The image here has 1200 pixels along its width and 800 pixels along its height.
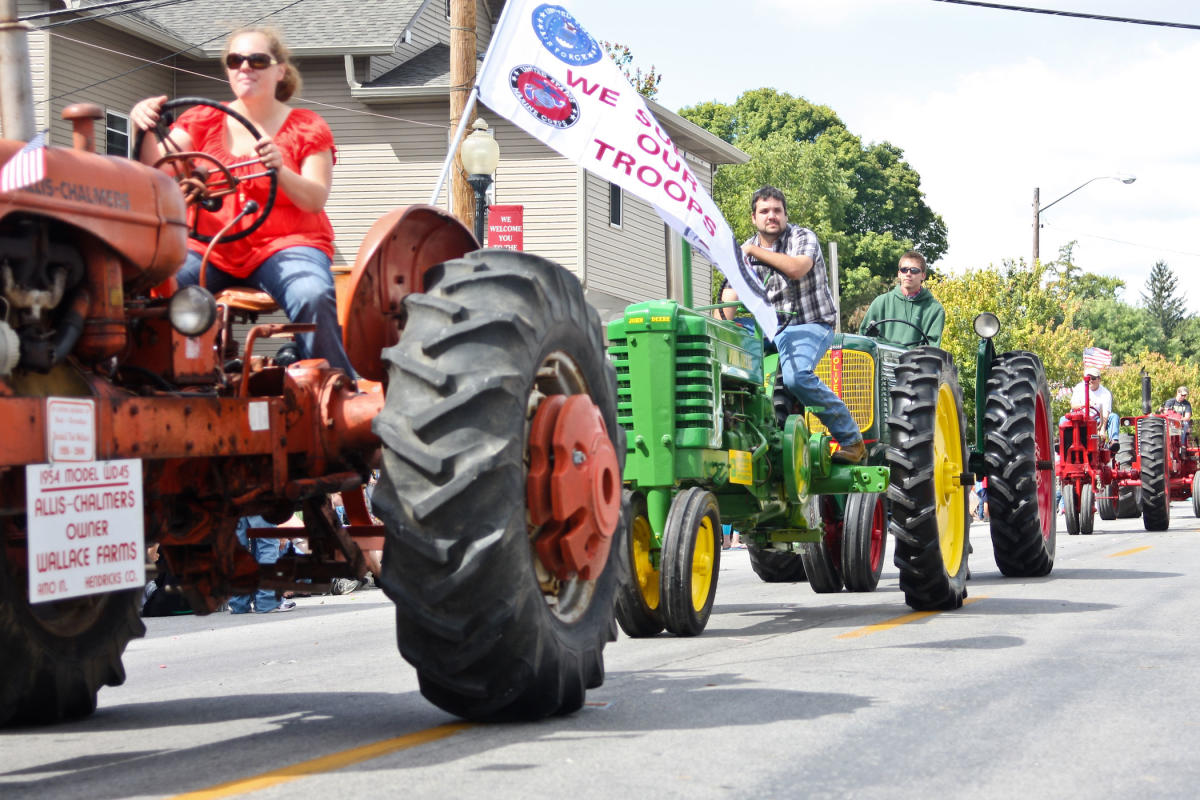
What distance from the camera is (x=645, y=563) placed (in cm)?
870

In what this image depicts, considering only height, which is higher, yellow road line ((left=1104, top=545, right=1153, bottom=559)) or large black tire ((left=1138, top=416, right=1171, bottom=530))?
large black tire ((left=1138, top=416, right=1171, bottom=530))

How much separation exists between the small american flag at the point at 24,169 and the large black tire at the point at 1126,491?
22.4 metres

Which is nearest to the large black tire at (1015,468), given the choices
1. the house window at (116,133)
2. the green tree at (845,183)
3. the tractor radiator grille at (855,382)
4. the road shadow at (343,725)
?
the tractor radiator grille at (855,382)

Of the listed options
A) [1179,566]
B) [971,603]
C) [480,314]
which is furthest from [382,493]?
[1179,566]

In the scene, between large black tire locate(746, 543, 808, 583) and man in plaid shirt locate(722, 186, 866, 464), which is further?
large black tire locate(746, 543, 808, 583)

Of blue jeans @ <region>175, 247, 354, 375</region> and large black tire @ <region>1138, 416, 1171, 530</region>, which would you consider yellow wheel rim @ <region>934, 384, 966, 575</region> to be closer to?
blue jeans @ <region>175, 247, 354, 375</region>

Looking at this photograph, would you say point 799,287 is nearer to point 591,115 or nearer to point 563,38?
point 591,115

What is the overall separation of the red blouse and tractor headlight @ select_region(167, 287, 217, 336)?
900mm

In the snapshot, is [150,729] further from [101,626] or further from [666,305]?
[666,305]

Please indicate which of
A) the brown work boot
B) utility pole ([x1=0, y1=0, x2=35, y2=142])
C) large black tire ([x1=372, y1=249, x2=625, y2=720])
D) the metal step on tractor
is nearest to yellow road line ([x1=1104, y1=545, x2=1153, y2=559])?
the brown work boot

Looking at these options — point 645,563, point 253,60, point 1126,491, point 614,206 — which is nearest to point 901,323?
point 645,563

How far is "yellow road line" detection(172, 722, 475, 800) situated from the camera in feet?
13.8

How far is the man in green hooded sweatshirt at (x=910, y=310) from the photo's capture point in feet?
43.2

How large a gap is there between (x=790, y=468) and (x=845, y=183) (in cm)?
5350
